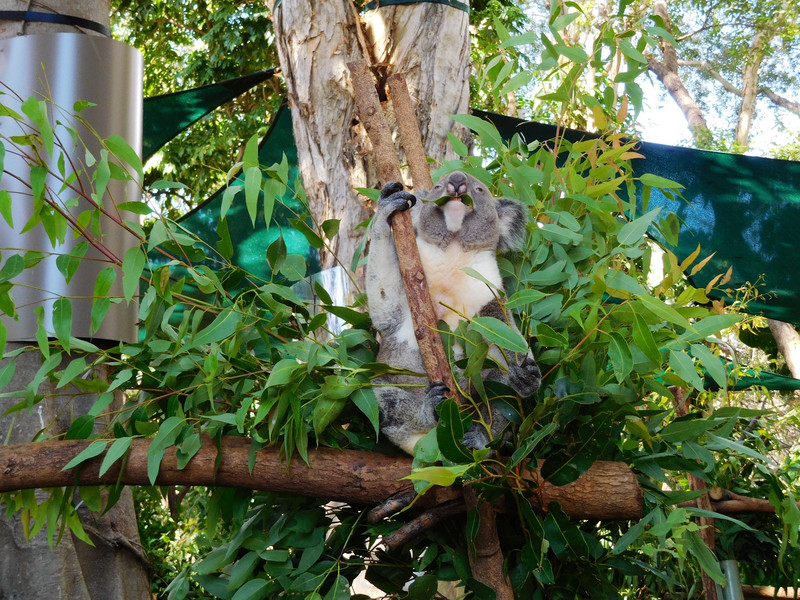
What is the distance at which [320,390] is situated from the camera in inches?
50.8

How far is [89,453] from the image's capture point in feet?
4.32

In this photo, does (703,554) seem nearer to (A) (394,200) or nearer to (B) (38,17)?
(A) (394,200)

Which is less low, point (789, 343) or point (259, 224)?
point (259, 224)

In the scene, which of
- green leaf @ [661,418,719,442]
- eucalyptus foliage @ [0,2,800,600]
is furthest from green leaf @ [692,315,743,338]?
green leaf @ [661,418,719,442]

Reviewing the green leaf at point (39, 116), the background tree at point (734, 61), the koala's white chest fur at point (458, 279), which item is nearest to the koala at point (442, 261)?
the koala's white chest fur at point (458, 279)

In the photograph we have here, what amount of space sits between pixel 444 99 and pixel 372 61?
0.85 ft

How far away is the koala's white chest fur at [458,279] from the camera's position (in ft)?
5.26

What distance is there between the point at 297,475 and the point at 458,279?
1.84 feet

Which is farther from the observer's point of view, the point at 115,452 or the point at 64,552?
the point at 64,552

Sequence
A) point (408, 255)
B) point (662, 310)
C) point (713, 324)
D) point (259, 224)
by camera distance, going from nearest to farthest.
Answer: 1. point (662, 310)
2. point (713, 324)
3. point (408, 255)
4. point (259, 224)

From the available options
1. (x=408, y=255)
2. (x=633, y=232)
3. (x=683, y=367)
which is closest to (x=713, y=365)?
(x=683, y=367)

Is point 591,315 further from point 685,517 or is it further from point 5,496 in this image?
point 5,496

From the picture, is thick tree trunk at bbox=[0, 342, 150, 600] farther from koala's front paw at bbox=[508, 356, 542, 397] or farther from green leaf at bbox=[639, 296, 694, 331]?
green leaf at bbox=[639, 296, 694, 331]

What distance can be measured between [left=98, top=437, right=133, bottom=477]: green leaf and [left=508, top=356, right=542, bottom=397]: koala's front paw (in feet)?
2.28
